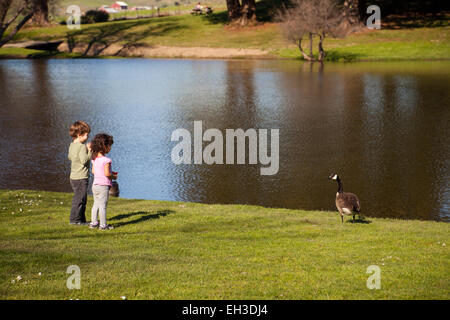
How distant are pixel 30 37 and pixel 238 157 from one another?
64.5m

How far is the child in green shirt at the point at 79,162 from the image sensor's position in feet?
34.9

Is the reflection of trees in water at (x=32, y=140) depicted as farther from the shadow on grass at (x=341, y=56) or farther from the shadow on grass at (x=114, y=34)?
the shadow on grass at (x=341, y=56)

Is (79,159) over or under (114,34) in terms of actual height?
under

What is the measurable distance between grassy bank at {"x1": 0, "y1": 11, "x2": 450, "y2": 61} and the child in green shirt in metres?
46.8

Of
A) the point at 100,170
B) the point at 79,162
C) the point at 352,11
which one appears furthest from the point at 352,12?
the point at 100,170

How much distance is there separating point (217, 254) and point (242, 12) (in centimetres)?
6684

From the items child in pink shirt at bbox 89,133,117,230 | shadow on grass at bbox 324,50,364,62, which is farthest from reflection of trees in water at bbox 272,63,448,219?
shadow on grass at bbox 324,50,364,62

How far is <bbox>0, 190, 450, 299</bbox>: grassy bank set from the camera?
24.1ft

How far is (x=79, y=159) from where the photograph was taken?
10.8 m

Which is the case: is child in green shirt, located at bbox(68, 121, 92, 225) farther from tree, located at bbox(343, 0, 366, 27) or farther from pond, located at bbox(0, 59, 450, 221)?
tree, located at bbox(343, 0, 366, 27)

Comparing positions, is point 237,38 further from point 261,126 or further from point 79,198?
point 79,198

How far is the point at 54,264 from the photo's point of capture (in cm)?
823

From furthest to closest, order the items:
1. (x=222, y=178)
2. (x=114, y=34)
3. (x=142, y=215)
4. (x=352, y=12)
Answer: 1. (x=114, y=34)
2. (x=352, y=12)
3. (x=222, y=178)
4. (x=142, y=215)

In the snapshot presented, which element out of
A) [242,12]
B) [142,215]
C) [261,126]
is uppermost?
[242,12]
